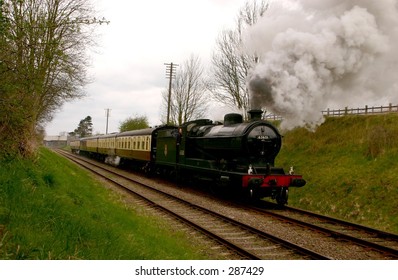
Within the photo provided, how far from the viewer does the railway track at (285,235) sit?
23.6 ft

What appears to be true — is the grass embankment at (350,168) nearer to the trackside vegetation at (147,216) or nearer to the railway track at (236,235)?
the trackside vegetation at (147,216)

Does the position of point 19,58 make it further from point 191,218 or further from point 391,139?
point 391,139

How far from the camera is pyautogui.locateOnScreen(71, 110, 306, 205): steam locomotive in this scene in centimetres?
1231

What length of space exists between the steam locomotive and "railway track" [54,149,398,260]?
96 centimetres

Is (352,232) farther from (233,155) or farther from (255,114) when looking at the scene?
(255,114)

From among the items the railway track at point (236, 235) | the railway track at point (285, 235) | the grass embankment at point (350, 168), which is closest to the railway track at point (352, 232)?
the railway track at point (285, 235)

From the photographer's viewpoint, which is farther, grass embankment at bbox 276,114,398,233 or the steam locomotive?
grass embankment at bbox 276,114,398,233

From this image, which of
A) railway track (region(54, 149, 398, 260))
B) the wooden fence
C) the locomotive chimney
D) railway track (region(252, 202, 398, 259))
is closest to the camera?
railway track (region(54, 149, 398, 260))

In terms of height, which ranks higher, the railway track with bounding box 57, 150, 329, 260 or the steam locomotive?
the steam locomotive

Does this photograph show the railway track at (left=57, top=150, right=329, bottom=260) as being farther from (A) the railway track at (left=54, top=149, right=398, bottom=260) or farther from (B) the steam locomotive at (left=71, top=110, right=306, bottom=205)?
(B) the steam locomotive at (left=71, top=110, right=306, bottom=205)

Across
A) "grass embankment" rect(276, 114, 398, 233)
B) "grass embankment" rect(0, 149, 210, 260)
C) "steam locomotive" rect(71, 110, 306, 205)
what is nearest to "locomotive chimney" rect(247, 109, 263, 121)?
"steam locomotive" rect(71, 110, 306, 205)

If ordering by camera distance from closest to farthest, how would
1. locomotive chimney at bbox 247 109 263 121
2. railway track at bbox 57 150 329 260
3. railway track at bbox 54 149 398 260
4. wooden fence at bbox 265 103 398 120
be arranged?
railway track at bbox 57 150 329 260
railway track at bbox 54 149 398 260
locomotive chimney at bbox 247 109 263 121
wooden fence at bbox 265 103 398 120

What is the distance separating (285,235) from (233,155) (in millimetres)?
4941
